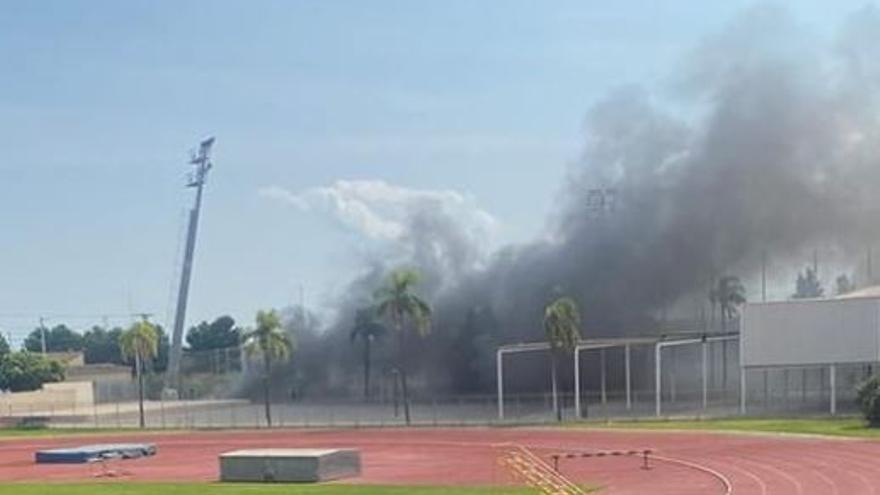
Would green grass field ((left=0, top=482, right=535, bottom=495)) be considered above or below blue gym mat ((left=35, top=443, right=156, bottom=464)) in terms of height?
above

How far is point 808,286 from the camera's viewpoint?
161 m

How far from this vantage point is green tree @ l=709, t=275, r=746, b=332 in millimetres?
143625

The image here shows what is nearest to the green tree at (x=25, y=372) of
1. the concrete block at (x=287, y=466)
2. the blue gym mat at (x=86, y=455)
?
the blue gym mat at (x=86, y=455)

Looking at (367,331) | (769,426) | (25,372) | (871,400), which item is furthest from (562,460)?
(25,372)

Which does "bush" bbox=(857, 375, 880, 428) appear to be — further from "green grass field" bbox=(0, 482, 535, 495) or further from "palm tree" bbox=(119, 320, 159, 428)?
"palm tree" bbox=(119, 320, 159, 428)

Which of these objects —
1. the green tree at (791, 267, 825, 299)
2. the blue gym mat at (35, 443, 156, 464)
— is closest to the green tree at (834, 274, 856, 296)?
the green tree at (791, 267, 825, 299)

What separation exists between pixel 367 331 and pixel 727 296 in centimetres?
3820

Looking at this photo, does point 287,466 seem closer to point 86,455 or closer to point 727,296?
point 86,455

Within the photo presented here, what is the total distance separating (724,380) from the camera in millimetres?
120938

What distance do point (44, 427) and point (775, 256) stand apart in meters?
78.0

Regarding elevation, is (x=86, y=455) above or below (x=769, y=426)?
below

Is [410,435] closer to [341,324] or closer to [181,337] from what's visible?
[341,324]

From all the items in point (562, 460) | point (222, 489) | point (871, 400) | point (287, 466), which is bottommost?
point (562, 460)

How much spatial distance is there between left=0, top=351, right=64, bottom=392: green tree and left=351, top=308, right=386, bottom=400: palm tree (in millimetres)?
32683
